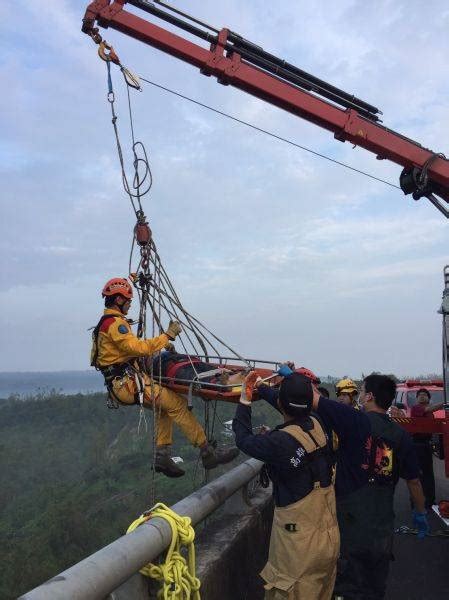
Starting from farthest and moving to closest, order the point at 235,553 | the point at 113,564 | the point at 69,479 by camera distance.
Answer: the point at 69,479 < the point at 235,553 < the point at 113,564

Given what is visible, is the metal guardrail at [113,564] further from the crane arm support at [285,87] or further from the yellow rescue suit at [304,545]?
the crane arm support at [285,87]

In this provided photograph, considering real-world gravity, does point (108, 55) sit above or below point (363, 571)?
Result: above

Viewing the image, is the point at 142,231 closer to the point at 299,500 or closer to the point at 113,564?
the point at 299,500

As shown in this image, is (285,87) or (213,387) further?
(285,87)

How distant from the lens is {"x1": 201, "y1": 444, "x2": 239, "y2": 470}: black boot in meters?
→ 5.93

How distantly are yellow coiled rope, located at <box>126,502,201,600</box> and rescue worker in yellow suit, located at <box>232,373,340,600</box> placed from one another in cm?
57

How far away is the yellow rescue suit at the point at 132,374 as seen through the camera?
18.0 ft

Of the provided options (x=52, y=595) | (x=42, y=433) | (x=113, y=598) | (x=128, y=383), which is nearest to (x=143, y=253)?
(x=128, y=383)

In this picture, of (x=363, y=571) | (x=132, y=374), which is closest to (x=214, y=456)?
(x=132, y=374)

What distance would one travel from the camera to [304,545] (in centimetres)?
328

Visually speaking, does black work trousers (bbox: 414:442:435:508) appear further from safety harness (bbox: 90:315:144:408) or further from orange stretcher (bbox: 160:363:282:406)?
safety harness (bbox: 90:315:144:408)

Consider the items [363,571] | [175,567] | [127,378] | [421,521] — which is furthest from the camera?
[127,378]

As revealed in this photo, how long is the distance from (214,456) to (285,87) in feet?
17.1

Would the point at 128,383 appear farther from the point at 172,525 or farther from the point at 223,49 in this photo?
the point at 223,49
